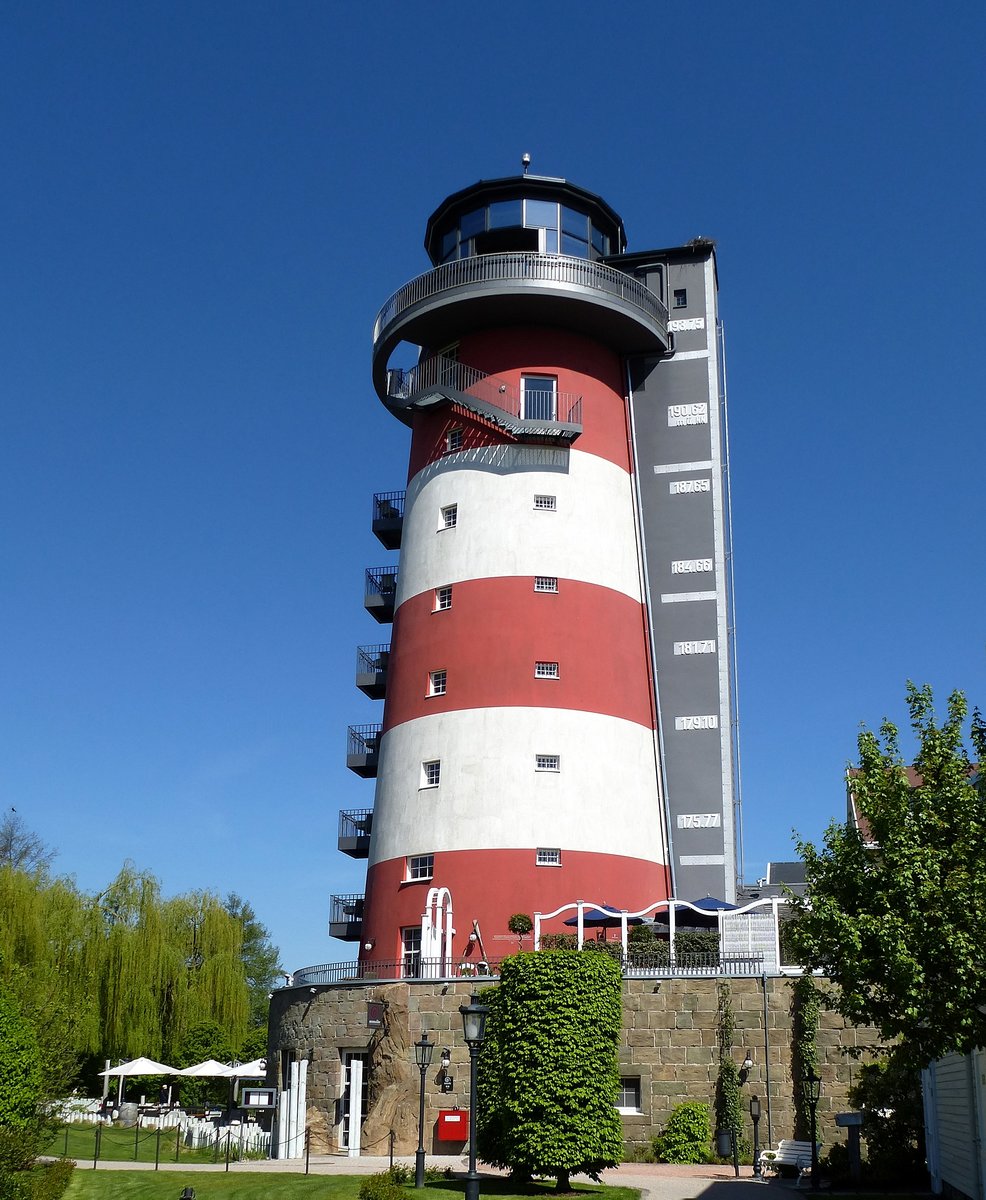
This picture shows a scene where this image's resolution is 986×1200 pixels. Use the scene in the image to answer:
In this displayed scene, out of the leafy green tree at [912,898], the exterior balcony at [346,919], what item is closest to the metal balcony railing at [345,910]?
the exterior balcony at [346,919]

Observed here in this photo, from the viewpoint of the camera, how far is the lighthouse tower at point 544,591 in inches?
1394

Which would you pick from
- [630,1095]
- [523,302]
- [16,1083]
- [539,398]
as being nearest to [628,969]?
[630,1095]

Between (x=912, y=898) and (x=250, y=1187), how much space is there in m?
13.4

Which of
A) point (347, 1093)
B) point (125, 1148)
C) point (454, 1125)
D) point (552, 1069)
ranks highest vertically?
point (552, 1069)

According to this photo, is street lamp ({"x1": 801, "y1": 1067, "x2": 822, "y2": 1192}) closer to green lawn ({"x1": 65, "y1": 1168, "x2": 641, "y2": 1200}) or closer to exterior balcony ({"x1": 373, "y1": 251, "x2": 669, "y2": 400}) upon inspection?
green lawn ({"x1": 65, "y1": 1168, "x2": 641, "y2": 1200})

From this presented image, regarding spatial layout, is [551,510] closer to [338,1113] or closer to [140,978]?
[338,1113]

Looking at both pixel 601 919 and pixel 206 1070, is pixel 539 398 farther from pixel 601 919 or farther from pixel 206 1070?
pixel 206 1070

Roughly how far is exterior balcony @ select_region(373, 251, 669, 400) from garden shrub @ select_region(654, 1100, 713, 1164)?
22.8 m

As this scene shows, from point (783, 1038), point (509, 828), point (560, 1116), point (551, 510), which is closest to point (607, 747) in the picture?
point (509, 828)

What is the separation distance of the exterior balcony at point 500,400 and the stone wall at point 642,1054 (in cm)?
1617

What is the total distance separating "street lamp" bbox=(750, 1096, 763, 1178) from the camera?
1014 inches

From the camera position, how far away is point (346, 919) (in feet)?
139

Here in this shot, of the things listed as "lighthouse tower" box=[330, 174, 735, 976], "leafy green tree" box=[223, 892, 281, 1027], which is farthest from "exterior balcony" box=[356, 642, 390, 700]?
"leafy green tree" box=[223, 892, 281, 1027]

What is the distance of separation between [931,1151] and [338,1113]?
1379cm
